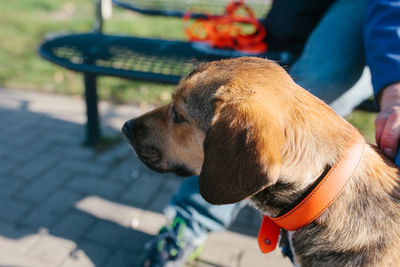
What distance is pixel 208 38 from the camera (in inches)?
148

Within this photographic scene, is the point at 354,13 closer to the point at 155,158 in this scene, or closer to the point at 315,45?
the point at 315,45

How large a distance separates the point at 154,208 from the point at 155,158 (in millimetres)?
1414

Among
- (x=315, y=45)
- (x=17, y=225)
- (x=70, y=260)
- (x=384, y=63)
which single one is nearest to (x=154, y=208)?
(x=70, y=260)

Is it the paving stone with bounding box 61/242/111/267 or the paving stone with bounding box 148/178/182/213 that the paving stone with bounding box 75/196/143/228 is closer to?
the paving stone with bounding box 148/178/182/213

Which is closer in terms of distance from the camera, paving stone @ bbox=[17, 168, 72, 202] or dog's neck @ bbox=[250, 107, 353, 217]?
dog's neck @ bbox=[250, 107, 353, 217]

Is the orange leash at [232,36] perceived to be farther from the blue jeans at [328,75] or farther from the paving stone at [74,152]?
the paving stone at [74,152]

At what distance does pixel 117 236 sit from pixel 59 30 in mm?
6302

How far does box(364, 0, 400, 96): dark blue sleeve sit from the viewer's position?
2.28 m

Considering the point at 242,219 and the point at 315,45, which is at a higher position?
the point at 315,45

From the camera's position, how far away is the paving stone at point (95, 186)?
3.79 meters

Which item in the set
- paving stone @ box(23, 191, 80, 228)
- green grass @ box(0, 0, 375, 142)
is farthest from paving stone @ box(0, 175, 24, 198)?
green grass @ box(0, 0, 375, 142)

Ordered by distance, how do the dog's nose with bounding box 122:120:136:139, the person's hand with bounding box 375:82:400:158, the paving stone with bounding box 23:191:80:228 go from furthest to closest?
1. the paving stone with bounding box 23:191:80:228
2. the dog's nose with bounding box 122:120:136:139
3. the person's hand with bounding box 375:82:400:158

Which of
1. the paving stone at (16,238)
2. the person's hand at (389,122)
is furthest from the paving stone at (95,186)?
the person's hand at (389,122)

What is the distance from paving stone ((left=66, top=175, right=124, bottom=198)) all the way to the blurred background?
1cm
